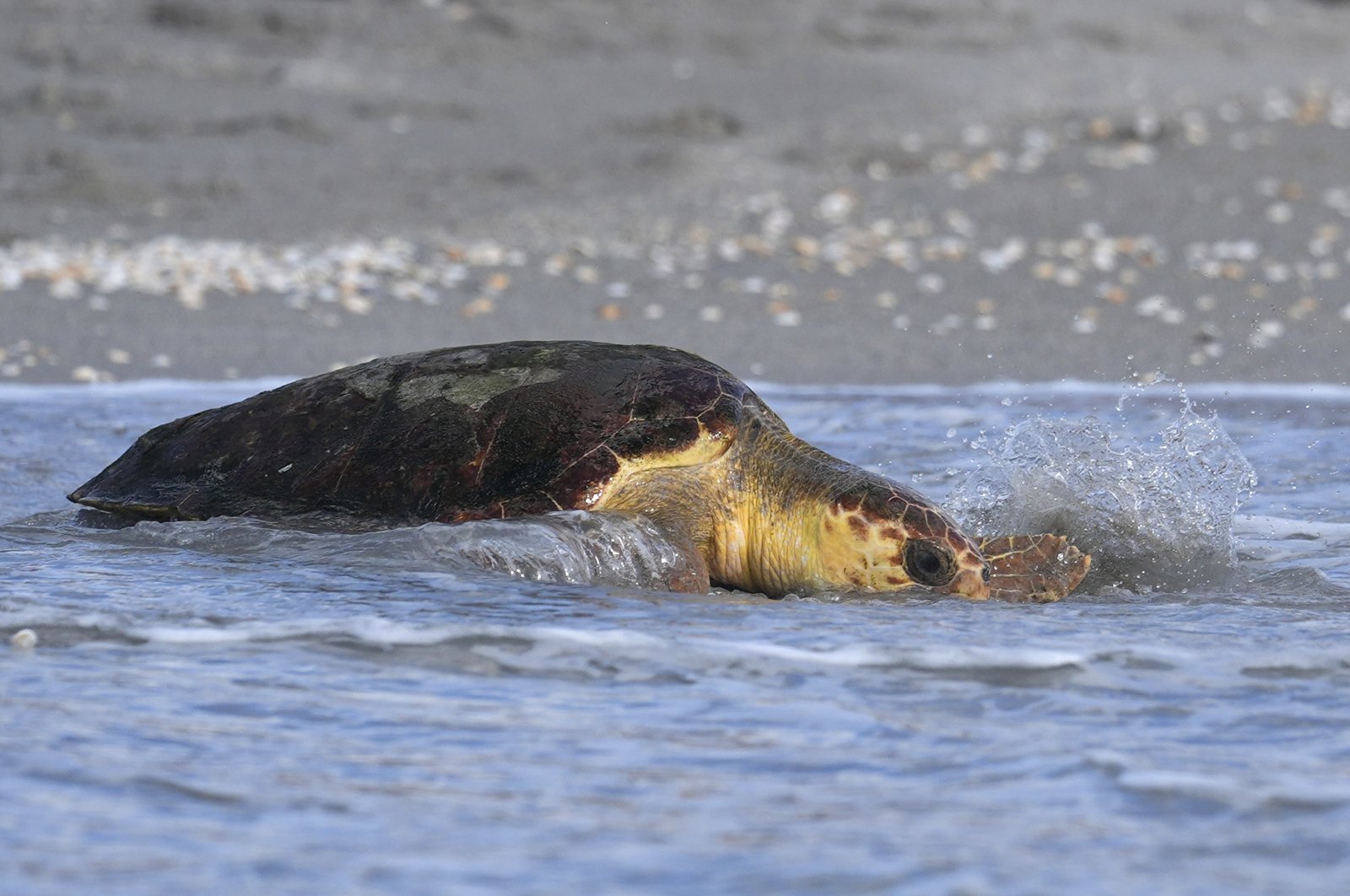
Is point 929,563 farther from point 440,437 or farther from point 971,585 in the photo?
point 440,437

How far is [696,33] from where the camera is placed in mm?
11695

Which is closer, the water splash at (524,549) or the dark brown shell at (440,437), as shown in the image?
the water splash at (524,549)

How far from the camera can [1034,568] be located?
3529 millimetres

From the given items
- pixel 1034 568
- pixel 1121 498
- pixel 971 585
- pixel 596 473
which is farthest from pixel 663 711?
pixel 1121 498

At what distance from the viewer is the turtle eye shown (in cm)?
350

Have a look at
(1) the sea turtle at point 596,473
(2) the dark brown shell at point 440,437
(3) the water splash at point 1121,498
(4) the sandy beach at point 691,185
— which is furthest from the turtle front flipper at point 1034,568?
(4) the sandy beach at point 691,185

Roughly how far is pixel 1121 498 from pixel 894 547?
0.75 metres

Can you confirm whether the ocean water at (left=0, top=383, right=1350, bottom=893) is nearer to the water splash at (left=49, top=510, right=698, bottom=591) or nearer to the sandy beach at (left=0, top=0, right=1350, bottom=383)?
the water splash at (left=49, top=510, right=698, bottom=591)

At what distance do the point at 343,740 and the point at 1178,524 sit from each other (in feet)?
7.27

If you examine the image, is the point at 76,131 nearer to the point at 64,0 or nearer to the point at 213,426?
the point at 64,0

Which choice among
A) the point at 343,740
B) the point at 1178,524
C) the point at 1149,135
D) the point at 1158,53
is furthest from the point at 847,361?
the point at 1158,53

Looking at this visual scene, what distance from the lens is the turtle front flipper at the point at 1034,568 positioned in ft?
11.5

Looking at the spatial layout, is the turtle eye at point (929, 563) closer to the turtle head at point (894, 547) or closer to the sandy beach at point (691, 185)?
the turtle head at point (894, 547)

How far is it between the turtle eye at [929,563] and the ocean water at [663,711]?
4.8 inches
